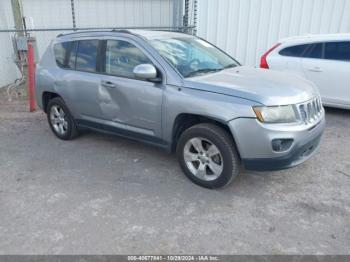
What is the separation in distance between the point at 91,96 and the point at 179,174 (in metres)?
1.66

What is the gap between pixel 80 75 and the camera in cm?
459

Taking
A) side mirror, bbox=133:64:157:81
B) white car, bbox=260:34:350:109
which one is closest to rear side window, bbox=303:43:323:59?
white car, bbox=260:34:350:109

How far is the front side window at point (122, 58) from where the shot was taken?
3992mm

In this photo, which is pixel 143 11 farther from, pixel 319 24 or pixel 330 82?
pixel 330 82

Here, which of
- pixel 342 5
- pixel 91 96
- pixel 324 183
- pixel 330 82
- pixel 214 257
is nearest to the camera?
pixel 214 257

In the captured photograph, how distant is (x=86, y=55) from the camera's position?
15.1 feet

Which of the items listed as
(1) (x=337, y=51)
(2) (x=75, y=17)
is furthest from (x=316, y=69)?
(2) (x=75, y=17)

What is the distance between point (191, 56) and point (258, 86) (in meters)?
1.12

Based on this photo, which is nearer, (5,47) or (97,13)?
(5,47)

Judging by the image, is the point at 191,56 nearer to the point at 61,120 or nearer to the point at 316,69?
the point at 61,120

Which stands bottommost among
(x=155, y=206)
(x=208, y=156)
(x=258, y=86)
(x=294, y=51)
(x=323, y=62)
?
(x=155, y=206)

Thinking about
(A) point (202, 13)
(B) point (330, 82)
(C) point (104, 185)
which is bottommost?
(C) point (104, 185)

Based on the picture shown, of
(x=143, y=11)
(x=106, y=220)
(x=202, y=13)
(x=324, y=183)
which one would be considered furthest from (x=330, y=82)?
(x=143, y=11)

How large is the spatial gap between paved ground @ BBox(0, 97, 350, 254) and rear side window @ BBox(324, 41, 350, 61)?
6.65ft
